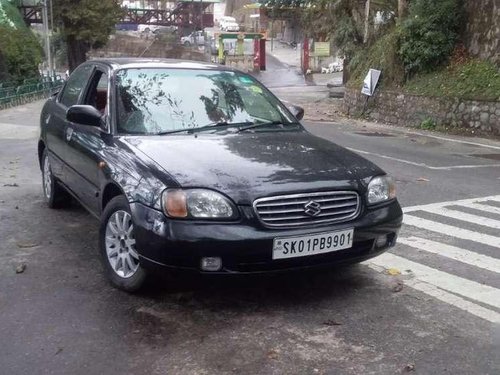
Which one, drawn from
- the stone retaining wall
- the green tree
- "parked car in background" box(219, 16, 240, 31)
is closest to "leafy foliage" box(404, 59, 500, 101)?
the stone retaining wall

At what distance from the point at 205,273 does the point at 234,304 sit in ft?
1.59

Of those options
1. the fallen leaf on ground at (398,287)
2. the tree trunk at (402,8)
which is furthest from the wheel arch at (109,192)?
the tree trunk at (402,8)

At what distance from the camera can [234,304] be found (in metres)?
4.28

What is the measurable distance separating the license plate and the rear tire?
3.45 metres

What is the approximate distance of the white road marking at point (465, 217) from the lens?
6.58m

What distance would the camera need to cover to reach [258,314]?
13.5 ft

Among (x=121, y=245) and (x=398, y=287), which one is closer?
(x=121, y=245)

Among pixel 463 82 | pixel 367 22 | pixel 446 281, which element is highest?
pixel 367 22

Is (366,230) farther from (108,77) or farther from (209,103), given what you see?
(108,77)

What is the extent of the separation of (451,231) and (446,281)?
154 cm

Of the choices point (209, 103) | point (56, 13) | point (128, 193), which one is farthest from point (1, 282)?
point (56, 13)

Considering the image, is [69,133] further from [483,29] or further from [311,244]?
[483,29]

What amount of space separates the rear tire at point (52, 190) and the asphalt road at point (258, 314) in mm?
332

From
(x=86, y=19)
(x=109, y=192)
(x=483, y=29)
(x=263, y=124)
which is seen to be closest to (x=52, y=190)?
(x=109, y=192)
